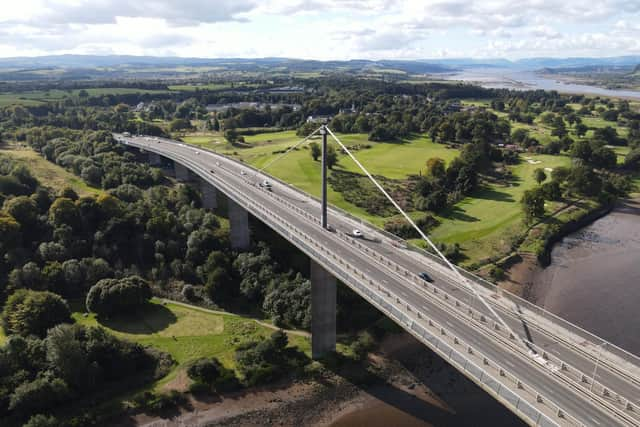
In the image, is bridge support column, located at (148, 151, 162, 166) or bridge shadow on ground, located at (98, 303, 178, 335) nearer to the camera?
bridge shadow on ground, located at (98, 303, 178, 335)

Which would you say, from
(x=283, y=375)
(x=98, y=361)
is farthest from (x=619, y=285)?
(x=98, y=361)

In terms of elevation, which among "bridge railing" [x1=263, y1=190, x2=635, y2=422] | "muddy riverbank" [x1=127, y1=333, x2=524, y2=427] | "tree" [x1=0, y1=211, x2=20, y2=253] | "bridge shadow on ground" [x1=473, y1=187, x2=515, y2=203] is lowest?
"muddy riverbank" [x1=127, y1=333, x2=524, y2=427]

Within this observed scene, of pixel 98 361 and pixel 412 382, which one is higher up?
pixel 98 361

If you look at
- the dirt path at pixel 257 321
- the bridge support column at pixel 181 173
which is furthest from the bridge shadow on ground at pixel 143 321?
the bridge support column at pixel 181 173

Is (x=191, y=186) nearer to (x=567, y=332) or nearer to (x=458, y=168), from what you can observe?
(x=458, y=168)

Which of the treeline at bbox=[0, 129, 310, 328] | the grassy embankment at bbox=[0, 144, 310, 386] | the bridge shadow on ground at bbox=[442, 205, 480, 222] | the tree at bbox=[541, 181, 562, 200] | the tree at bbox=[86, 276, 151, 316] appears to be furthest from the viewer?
the tree at bbox=[541, 181, 562, 200]

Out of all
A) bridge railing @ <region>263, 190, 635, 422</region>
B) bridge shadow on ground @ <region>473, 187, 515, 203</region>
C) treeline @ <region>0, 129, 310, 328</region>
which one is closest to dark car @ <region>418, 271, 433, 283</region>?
bridge railing @ <region>263, 190, 635, 422</region>

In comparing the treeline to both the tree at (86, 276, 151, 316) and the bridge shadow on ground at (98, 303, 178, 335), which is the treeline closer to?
the bridge shadow on ground at (98, 303, 178, 335)

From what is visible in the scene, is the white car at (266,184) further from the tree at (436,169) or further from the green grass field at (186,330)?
the tree at (436,169)
